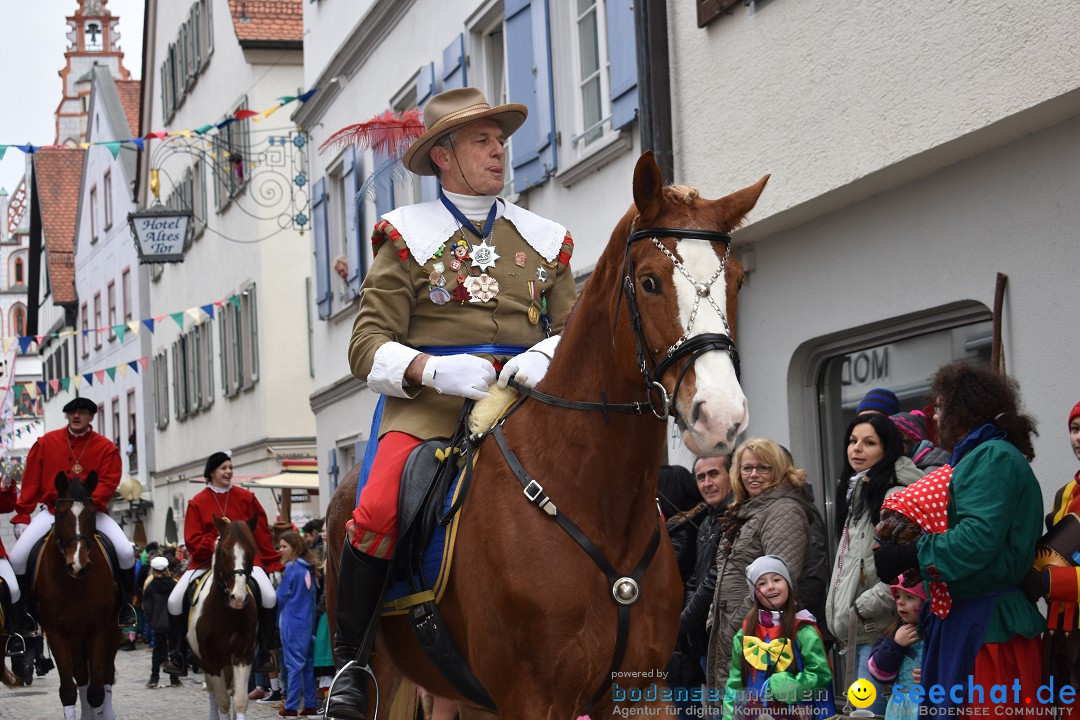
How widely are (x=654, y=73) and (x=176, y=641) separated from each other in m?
7.70

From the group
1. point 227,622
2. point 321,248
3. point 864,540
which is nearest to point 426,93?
point 321,248

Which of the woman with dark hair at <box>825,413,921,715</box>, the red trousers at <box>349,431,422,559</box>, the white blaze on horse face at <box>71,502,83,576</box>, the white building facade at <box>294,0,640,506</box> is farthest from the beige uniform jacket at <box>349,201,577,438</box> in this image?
the white blaze on horse face at <box>71,502,83,576</box>

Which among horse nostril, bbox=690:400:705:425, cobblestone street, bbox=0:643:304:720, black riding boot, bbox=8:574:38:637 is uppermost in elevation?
horse nostril, bbox=690:400:705:425

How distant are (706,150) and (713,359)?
712cm

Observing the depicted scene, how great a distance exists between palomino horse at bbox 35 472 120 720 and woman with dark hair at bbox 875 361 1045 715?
839 cm

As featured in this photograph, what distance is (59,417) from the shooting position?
65.0 m

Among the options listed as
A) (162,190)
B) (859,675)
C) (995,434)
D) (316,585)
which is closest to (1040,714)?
(995,434)

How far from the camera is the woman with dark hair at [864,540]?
698 cm

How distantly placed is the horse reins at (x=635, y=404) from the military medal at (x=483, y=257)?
59cm

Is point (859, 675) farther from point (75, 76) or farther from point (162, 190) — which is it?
point (75, 76)

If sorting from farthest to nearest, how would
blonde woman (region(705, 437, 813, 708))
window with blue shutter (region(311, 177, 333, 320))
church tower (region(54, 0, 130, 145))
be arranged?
church tower (region(54, 0, 130, 145)) → window with blue shutter (region(311, 177, 333, 320)) → blonde woman (region(705, 437, 813, 708))

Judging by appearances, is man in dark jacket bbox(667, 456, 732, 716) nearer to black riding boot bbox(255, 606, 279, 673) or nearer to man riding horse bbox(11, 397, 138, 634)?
black riding boot bbox(255, 606, 279, 673)

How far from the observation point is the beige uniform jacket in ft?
18.1

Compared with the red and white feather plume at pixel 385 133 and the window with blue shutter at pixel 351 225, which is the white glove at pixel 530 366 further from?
the window with blue shutter at pixel 351 225
